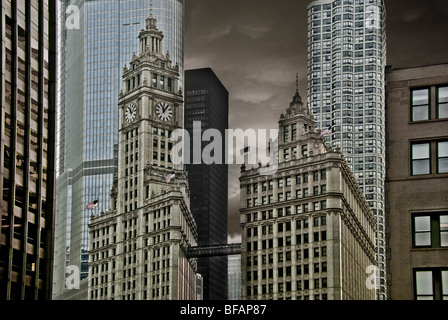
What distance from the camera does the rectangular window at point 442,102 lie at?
69625mm

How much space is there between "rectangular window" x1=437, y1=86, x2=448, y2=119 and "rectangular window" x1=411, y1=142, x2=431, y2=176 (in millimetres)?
2483

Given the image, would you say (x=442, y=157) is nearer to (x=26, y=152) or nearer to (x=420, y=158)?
(x=420, y=158)

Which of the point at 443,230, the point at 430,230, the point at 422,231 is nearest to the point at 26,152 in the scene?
the point at 422,231

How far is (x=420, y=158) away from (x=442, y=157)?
69.5 inches

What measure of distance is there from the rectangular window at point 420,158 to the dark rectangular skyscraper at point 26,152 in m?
34.2

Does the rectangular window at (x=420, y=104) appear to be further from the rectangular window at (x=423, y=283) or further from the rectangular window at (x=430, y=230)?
the rectangular window at (x=423, y=283)

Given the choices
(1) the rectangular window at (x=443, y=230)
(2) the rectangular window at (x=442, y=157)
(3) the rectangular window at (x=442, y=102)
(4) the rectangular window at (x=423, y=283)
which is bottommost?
(4) the rectangular window at (x=423, y=283)

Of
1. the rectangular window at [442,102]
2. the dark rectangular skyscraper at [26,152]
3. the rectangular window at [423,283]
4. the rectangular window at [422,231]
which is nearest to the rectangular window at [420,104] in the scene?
the rectangular window at [442,102]

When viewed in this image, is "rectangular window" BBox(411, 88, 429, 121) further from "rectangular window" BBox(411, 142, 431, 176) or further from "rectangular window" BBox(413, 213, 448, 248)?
"rectangular window" BBox(413, 213, 448, 248)

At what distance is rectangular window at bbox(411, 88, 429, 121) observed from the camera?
71.4 m

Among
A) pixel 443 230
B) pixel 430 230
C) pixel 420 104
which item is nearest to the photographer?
pixel 443 230

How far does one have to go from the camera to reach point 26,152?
8506 centimetres

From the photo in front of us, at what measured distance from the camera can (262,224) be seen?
184375 mm

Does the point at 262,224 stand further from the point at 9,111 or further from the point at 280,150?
the point at 9,111
